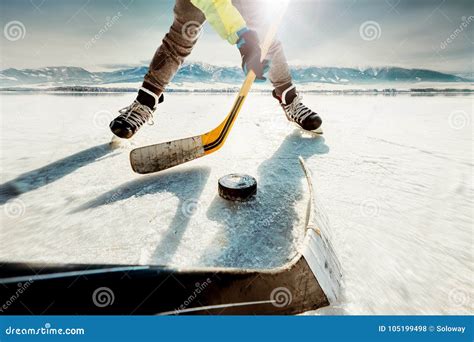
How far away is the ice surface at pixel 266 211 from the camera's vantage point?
956 millimetres

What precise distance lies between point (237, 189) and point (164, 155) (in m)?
0.70

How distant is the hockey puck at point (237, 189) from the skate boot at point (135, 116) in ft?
4.54

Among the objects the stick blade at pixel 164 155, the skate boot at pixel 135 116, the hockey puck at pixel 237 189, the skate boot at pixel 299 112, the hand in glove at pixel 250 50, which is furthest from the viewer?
the skate boot at pixel 299 112

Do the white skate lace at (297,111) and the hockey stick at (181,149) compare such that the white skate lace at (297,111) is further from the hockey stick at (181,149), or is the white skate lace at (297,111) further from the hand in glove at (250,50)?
the hand in glove at (250,50)

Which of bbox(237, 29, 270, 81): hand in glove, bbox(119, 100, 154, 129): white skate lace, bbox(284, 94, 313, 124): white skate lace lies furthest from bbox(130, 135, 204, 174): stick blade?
bbox(284, 94, 313, 124): white skate lace

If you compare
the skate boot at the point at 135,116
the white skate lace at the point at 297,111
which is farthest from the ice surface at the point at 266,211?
the white skate lace at the point at 297,111

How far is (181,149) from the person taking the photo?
1.85 meters

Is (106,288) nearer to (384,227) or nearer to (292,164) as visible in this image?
(384,227)

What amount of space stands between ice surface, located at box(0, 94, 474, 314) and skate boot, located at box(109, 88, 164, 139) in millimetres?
164

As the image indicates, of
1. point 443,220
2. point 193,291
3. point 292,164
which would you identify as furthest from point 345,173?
point 193,291

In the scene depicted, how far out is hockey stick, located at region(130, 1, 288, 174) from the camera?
175 centimetres

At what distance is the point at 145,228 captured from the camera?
118 centimetres

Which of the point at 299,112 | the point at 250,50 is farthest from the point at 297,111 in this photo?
the point at 250,50

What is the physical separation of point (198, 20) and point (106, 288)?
243cm
